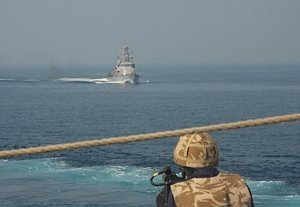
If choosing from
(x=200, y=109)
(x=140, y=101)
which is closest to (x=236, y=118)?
(x=200, y=109)

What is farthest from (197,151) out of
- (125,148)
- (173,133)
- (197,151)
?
(125,148)

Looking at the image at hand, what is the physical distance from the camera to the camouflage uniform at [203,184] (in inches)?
106

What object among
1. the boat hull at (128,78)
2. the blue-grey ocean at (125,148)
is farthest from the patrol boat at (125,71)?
the blue-grey ocean at (125,148)

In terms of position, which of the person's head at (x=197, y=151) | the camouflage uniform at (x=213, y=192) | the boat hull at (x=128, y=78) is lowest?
the boat hull at (x=128, y=78)

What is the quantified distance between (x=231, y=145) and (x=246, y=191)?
48133 millimetres

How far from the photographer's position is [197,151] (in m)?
2.71

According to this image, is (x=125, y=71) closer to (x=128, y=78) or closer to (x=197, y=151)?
(x=128, y=78)

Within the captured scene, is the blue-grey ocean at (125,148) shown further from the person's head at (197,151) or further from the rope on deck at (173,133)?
the person's head at (197,151)

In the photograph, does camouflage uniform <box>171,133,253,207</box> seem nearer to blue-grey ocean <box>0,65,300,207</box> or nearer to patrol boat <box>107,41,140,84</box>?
blue-grey ocean <box>0,65,300,207</box>

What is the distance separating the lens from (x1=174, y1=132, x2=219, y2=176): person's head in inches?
107

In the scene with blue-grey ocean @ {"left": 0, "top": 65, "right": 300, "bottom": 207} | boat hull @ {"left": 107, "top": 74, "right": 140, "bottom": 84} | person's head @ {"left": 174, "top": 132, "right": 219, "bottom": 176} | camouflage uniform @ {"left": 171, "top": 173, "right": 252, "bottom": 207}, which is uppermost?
person's head @ {"left": 174, "top": 132, "right": 219, "bottom": 176}

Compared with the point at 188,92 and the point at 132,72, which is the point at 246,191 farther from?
the point at 132,72

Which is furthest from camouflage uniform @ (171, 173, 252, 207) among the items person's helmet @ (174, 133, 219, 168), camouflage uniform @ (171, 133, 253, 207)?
person's helmet @ (174, 133, 219, 168)

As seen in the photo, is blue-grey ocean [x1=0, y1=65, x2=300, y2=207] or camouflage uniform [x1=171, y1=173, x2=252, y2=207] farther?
blue-grey ocean [x1=0, y1=65, x2=300, y2=207]
